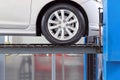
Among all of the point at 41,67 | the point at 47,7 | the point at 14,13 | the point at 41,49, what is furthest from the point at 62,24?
the point at 41,67

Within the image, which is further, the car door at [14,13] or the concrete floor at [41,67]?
the concrete floor at [41,67]

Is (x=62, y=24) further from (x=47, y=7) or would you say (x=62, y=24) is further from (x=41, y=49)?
(x=41, y=49)

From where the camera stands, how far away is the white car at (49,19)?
131 inches

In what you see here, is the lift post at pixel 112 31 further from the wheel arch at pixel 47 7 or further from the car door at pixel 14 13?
the car door at pixel 14 13

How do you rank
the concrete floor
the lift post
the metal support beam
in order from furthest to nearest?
the concrete floor, the metal support beam, the lift post

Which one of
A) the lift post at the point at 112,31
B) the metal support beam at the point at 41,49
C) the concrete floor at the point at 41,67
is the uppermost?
the lift post at the point at 112,31

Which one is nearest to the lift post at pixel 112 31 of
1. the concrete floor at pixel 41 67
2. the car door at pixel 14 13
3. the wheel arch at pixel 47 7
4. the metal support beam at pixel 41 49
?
the metal support beam at pixel 41 49

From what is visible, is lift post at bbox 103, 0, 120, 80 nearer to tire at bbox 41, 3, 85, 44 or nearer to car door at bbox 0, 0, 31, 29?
tire at bbox 41, 3, 85, 44

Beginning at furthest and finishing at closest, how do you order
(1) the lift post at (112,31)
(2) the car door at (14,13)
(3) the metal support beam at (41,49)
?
1. (2) the car door at (14,13)
2. (3) the metal support beam at (41,49)
3. (1) the lift post at (112,31)

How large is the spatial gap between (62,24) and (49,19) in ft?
0.54

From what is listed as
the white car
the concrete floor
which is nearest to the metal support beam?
the white car

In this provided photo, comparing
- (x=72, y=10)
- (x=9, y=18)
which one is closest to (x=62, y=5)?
A: (x=72, y=10)

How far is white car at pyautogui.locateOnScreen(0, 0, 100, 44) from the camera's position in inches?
131

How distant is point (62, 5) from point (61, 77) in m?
3.72
